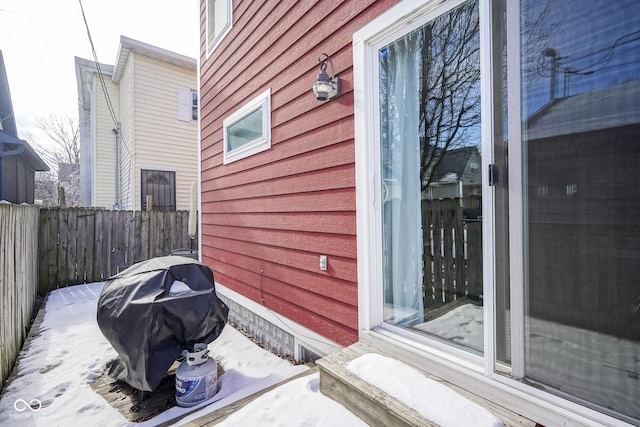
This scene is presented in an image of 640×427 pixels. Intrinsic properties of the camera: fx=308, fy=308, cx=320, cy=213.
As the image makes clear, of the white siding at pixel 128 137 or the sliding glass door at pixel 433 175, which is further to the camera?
the white siding at pixel 128 137

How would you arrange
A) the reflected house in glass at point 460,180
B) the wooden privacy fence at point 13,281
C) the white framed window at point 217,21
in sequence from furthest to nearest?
the white framed window at point 217,21, the wooden privacy fence at point 13,281, the reflected house in glass at point 460,180

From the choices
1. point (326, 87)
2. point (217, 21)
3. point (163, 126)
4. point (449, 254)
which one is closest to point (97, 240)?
point (163, 126)

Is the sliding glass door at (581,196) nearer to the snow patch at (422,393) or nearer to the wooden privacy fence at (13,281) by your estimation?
the snow patch at (422,393)

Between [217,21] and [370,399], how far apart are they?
5.25 meters

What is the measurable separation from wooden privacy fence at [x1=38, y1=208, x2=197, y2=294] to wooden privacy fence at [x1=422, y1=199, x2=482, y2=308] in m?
5.38

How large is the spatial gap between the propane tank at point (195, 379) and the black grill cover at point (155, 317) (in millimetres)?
88

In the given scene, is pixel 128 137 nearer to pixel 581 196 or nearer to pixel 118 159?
pixel 118 159

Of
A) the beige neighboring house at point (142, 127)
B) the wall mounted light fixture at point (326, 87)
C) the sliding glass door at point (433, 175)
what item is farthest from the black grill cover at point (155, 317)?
the beige neighboring house at point (142, 127)

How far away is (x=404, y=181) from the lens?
1.96m

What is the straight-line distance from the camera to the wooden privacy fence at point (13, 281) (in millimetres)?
2568

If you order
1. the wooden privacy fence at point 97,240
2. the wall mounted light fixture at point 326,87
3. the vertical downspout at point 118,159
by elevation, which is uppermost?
the vertical downspout at point 118,159

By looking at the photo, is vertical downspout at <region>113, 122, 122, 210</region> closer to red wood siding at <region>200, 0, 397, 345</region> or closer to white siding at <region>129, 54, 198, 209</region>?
white siding at <region>129, 54, 198, 209</region>

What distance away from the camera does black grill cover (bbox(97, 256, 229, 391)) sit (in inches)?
81.6

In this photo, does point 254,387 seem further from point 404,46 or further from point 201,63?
point 201,63
